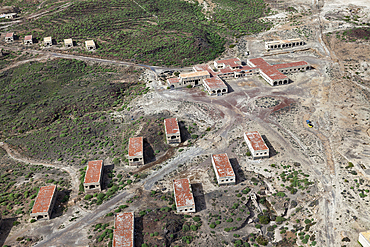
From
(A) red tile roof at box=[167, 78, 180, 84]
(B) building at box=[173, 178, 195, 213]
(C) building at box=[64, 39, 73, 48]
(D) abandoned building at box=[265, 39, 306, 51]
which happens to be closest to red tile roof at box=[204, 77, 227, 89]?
(A) red tile roof at box=[167, 78, 180, 84]

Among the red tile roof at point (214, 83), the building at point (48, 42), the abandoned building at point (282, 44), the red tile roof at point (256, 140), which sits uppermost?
the building at point (48, 42)

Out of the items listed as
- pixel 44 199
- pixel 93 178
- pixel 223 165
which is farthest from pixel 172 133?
pixel 44 199

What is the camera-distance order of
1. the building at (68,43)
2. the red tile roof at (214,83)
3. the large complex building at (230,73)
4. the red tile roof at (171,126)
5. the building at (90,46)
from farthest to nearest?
the building at (68,43) → the building at (90,46) → the large complex building at (230,73) → the red tile roof at (214,83) → the red tile roof at (171,126)

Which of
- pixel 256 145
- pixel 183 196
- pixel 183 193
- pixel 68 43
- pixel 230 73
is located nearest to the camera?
pixel 183 196

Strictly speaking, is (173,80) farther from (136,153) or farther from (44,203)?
(44,203)

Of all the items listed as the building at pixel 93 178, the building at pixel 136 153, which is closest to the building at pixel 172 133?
the building at pixel 136 153

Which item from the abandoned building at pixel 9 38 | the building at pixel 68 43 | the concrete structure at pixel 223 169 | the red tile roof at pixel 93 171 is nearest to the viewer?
the concrete structure at pixel 223 169

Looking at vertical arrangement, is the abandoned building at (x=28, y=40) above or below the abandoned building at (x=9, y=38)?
below

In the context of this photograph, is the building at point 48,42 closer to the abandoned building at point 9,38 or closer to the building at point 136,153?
the abandoned building at point 9,38
